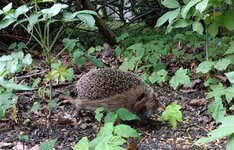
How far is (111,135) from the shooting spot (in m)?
2.46

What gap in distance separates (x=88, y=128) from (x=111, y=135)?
1.49 meters

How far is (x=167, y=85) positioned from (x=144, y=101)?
964 millimetres

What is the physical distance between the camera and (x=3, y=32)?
23.0 ft

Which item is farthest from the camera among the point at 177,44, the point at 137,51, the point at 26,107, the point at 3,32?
the point at 3,32

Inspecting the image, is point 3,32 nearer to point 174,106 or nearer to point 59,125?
point 59,125

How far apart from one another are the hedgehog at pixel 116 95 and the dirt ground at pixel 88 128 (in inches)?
5.4

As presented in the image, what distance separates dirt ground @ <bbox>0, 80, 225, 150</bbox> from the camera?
11.7ft

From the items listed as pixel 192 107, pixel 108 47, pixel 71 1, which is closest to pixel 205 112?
pixel 192 107

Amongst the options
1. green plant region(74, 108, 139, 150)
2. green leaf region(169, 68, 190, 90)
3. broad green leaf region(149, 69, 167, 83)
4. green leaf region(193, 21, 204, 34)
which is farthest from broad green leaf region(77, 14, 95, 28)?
broad green leaf region(149, 69, 167, 83)

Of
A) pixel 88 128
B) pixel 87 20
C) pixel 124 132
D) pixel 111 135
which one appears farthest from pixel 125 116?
pixel 111 135

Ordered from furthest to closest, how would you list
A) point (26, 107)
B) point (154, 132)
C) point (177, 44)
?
Answer: point (177, 44)
point (26, 107)
point (154, 132)

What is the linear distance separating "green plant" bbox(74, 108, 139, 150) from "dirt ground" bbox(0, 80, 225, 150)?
0.90 feet

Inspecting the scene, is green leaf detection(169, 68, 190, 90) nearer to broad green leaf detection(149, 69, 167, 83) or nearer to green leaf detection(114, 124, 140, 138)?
broad green leaf detection(149, 69, 167, 83)

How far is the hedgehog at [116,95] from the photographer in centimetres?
407
